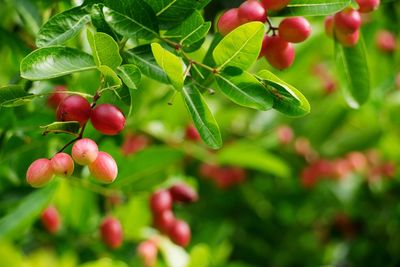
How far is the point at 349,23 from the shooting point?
126 cm

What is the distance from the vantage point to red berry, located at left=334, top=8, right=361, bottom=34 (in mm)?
1262

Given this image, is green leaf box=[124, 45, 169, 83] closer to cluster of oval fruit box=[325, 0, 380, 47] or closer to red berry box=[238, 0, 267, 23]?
red berry box=[238, 0, 267, 23]

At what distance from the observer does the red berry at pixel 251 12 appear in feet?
3.48

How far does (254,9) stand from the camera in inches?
41.9

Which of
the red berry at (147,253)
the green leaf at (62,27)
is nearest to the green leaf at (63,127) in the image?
the green leaf at (62,27)

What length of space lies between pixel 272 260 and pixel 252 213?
193 millimetres

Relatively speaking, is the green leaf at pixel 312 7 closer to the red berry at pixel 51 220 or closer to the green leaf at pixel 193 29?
the green leaf at pixel 193 29

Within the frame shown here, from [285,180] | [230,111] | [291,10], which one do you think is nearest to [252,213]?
[285,180]

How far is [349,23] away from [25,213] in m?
0.75

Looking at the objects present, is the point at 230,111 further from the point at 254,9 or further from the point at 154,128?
the point at 254,9

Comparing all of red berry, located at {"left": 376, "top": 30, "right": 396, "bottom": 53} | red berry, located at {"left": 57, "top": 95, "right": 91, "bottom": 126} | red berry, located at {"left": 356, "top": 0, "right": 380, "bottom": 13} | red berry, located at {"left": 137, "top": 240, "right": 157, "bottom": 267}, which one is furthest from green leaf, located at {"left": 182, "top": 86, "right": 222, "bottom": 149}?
red berry, located at {"left": 376, "top": 30, "right": 396, "bottom": 53}

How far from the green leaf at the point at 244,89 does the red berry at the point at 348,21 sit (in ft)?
0.97

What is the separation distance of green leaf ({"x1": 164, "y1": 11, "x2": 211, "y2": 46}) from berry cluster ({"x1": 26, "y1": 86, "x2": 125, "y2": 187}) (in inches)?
6.7

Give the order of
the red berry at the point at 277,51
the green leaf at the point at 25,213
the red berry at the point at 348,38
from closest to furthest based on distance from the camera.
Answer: the red berry at the point at 277,51, the red berry at the point at 348,38, the green leaf at the point at 25,213
